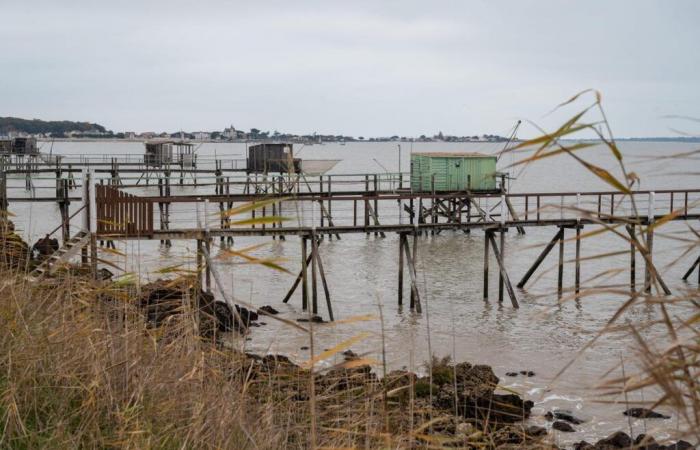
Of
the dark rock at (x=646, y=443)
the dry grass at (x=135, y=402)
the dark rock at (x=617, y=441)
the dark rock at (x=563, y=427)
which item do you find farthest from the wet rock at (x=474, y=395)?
the dry grass at (x=135, y=402)

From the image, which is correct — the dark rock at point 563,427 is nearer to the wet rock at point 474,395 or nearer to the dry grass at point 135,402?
the wet rock at point 474,395

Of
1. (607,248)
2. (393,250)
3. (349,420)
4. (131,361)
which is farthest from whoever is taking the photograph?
(607,248)

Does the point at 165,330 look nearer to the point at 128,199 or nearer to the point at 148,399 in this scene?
the point at 148,399

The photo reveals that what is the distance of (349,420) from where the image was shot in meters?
4.66

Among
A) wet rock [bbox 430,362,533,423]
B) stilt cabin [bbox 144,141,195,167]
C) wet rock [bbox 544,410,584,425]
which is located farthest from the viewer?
stilt cabin [bbox 144,141,195,167]

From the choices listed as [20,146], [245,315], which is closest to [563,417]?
[245,315]

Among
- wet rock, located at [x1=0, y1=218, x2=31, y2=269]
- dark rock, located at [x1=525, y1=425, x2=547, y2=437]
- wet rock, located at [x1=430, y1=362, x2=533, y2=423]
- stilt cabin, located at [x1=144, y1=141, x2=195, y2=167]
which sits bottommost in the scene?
dark rock, located at [x1=525, y1=425, x2=547, y2=437]

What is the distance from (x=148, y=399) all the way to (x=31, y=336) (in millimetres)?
1001

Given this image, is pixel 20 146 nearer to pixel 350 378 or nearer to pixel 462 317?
pixel 462 317

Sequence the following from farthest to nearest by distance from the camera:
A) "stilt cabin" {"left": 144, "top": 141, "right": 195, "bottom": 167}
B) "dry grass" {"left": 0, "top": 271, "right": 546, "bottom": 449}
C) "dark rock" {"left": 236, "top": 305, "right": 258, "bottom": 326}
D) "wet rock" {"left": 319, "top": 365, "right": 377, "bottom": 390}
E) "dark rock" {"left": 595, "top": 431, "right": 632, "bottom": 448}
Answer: "stilt cabin" {"left": 144, "top": 141, "right": 195, "bottom": 167}
"dark rock" {"left": 236, "top": 305, "right": 258, "bottom": 326}
"dark rock" {"left": 595, "top": 431, "right": 632, "bottom": 448}
"wet rock" {"left": 319, "top": 365, "right": 377, "bottom": 390}
"dry grass" {"left": 0, "top": 271, "right": 546, "bottom": 449}

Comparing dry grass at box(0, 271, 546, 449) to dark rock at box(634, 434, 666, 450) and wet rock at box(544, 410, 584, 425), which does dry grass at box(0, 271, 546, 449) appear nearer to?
dark rock at box(634, 434, 666, 450)

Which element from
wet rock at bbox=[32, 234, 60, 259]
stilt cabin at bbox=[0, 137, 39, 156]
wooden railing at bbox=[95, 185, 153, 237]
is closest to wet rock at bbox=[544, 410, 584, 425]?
wooden railing at bbox=[95, 185, 153, 237]

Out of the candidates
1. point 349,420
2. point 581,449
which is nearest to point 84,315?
point 349,420

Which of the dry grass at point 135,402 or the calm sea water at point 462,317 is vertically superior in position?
the dry grass at point 135,402
